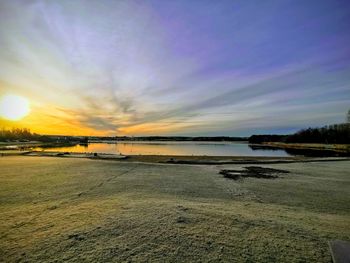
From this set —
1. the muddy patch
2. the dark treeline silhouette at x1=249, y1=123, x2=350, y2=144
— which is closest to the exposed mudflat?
the muddy patch

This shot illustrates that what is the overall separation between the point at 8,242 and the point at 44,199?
4.44 m

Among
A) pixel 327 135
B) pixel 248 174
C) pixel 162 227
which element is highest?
pixel 327 135

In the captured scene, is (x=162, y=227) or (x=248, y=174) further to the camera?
(x=248, y=174)

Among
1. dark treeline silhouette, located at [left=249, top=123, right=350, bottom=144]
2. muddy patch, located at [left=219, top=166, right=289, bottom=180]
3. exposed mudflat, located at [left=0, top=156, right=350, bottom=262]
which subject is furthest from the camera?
dark treeline silhouette, located at [left=249, top=123, right=350, bottom=144]

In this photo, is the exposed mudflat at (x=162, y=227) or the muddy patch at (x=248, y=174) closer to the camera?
the exposed mudflat at (x=162, y=227)

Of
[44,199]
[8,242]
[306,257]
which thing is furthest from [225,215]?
[44,199]

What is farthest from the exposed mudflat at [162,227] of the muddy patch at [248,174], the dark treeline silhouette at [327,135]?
the dark treeline silhouette at [327,135]

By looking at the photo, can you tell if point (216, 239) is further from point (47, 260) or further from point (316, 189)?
point (316, 189)

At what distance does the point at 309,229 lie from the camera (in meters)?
6.81

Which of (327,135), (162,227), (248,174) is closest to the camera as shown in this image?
(162,227)

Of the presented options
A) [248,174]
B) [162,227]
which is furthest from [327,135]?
[162,227]

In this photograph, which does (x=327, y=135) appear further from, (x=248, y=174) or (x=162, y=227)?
(x=162, y=227)

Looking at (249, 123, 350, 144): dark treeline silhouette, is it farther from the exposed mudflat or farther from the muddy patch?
the exposed mudflat

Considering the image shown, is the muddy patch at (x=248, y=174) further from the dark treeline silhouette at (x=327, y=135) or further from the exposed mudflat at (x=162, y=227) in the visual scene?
the dark treeline silhouette at (x=327, y=135)
